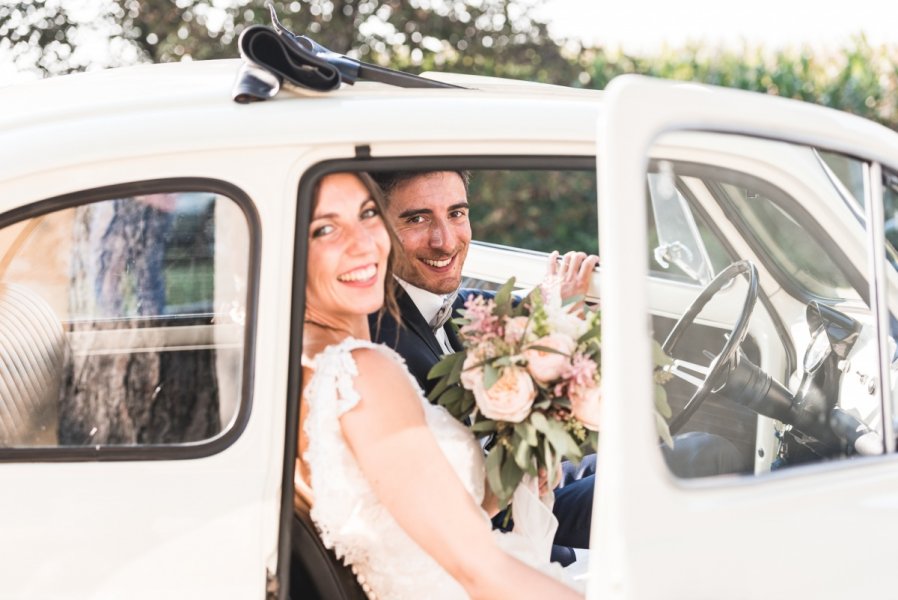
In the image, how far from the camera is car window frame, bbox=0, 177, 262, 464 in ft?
5.69

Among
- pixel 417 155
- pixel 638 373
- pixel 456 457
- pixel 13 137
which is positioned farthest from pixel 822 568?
pixel 13 137

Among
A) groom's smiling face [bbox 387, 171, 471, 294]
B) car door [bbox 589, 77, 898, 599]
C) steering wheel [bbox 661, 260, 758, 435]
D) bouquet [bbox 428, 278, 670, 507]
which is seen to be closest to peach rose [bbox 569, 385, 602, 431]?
bouquet [bbox 428, 278, 670, 507]

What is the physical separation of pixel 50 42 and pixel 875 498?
322 inches

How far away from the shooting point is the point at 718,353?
2.88 m

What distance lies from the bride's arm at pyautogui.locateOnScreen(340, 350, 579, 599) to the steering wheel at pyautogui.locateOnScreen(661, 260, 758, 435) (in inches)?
29.2

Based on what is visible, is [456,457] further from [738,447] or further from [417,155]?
[738,447]

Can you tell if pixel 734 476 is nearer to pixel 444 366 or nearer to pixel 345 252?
pixel 444 366

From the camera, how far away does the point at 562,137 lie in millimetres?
1828

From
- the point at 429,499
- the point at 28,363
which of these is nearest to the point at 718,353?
the point at 429,499

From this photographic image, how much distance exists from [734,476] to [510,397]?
470 mm

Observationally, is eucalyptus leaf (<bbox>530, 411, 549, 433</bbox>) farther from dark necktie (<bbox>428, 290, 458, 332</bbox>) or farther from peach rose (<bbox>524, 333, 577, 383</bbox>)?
dark necktie (<bbox>428, 290, 458, 332</bbox>)

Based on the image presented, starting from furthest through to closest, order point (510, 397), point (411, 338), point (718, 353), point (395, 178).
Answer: point (718, 353), point (395, 178), point (411, 338), point (510, 397)

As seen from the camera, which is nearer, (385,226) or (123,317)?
(123,317)

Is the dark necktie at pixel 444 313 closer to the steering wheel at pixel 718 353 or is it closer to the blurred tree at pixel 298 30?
the steering wheel at pixel 718 353
